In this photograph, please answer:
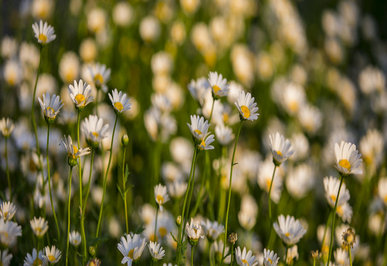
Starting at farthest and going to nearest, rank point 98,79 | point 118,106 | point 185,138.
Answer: point 185,138 < point 98,79 < point 118,106

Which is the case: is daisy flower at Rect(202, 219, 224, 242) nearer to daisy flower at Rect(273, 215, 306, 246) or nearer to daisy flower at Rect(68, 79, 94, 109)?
daisy flower at Rect(273, 215, 306, 246)

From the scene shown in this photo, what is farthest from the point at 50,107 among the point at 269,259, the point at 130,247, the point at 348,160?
the point at 348,160

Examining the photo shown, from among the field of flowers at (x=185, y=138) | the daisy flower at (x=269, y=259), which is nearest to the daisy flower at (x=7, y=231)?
the field of flowers at (x=185, y=138)

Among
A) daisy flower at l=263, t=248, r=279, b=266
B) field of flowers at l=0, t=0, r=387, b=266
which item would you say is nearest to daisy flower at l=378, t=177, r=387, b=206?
field of flowers at l=0, t=0, r=387, b=266

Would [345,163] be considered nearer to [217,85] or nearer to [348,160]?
[348,160]

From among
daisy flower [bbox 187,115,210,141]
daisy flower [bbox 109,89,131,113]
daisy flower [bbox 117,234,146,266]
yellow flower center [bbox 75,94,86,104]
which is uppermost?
daisy flower [bbox 109,89,131,113]
